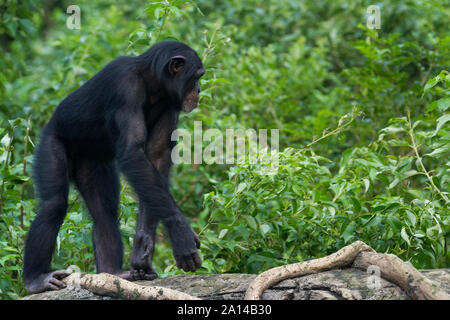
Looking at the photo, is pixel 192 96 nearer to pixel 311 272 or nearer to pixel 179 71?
pixel 179 71

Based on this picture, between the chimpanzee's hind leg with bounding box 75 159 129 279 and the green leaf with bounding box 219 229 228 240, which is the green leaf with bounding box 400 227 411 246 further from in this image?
the chimpanzee's hind leg with bounding box 75 159 129 279

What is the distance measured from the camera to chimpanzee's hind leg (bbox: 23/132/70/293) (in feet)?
15.3

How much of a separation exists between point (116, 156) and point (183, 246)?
999 mm

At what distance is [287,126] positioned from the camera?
7.56 meters

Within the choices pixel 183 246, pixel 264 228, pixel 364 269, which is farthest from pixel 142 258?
pixel 364 269

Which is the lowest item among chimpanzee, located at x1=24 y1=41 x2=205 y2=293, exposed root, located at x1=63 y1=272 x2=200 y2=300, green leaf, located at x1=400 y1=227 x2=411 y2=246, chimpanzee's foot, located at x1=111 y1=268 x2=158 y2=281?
exposed root, located at x1=63 y1=272 x2=200 y2=300

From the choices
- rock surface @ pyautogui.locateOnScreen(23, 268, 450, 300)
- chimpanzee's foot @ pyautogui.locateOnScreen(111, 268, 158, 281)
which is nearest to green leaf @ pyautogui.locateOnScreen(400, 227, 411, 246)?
rock surface @ pyautogui.locateOnScreen(23, 268, 450, 300)

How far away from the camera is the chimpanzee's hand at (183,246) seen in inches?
173

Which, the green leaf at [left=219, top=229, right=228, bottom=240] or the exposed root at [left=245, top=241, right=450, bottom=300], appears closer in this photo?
the exposed root at [left=245, top=241, right=450, bottom=300]

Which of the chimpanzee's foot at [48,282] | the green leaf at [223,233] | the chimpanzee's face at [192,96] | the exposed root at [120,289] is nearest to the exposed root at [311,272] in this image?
the exposed root at [120,289]

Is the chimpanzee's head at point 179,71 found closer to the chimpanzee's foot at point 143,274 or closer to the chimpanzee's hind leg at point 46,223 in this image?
the chimpanzee's hind leg at point 46,223

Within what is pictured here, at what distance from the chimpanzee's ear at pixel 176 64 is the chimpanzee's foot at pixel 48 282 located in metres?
1.81

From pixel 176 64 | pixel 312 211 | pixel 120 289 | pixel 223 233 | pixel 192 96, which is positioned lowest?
pixel 120 289
